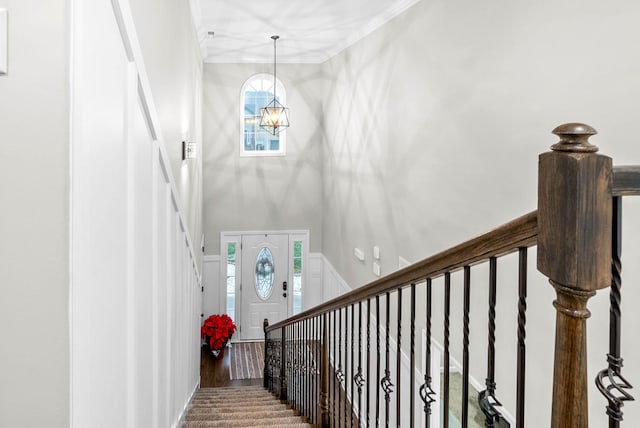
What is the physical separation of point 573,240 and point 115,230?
4.27ft

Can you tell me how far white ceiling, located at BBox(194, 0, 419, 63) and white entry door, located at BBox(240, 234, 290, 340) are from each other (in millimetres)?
3032

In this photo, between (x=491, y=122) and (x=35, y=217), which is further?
(x=491, y=122)

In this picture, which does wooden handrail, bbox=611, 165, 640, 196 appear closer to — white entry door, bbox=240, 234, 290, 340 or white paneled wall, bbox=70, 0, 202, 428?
white paneled wall, bbox=70, 0, 202, 428

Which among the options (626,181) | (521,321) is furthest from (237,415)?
(626,181)

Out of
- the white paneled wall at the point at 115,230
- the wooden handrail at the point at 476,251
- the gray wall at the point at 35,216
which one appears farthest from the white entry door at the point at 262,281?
the gray wall at the point at 35,216

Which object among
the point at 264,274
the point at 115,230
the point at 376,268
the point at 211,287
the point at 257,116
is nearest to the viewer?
the point at 115,230

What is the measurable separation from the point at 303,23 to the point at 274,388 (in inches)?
164

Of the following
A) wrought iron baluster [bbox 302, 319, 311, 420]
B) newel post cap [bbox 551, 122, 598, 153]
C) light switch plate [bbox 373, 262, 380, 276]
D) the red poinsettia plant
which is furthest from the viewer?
the red poinsettia plant

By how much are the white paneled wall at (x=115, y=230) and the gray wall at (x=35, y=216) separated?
0.03 meters

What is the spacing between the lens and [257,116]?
8.80 meters

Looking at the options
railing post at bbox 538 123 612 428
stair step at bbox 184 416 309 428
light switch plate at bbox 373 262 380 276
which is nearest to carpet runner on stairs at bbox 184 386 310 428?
stair step at bbox 184 416 309 428

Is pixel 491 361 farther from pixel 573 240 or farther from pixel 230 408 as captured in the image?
pixel 230 408

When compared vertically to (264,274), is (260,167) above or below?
above

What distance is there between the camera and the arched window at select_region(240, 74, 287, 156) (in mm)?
8719
